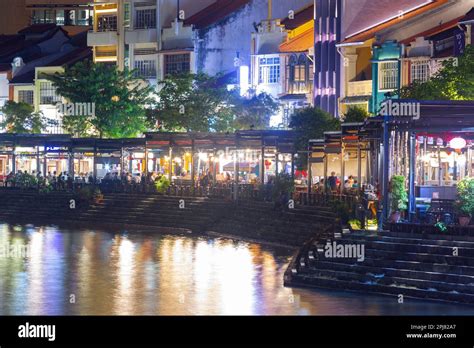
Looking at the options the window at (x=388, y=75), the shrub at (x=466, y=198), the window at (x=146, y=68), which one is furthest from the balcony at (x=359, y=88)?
the shrub at (x=466, y=198)

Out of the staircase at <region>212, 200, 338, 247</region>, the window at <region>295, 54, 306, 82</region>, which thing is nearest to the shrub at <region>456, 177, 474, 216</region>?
the staircase at <region>212, 200, 338, 247</region>

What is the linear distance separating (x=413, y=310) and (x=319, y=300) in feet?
10.5

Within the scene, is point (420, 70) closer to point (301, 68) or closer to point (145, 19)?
point (301, 68)

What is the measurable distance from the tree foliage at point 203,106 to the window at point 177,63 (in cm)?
1113

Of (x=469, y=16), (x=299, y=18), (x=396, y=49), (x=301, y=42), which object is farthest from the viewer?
(x=299, y=18)

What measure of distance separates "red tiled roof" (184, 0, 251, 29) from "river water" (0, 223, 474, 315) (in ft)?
147

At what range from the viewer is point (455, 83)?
5516 centimetres

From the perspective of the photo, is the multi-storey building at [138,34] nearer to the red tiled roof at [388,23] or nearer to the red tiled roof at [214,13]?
the red tiled roof at [214,13]

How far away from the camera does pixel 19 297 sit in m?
37.6

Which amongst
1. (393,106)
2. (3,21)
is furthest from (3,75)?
(393,106)

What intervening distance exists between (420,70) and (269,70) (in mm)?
23422

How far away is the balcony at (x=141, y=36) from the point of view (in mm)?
106000

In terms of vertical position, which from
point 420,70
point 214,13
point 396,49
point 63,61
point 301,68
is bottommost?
point 420,70

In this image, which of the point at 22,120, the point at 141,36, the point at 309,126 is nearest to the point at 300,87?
the point at 309,126
